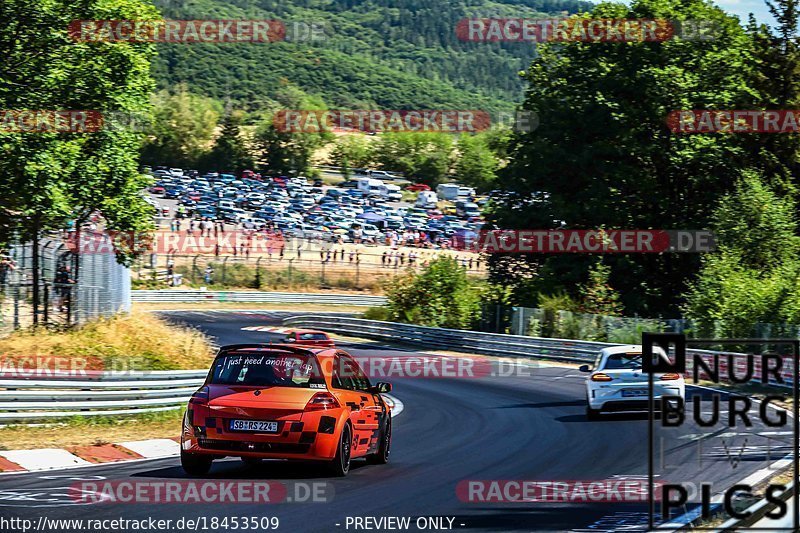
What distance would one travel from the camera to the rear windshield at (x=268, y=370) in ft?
41.3

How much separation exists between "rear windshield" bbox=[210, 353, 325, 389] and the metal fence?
1766cm

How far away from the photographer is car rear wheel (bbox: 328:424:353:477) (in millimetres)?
12484

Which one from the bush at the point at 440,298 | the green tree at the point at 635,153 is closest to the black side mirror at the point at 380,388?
the green tree at the point at 635,153

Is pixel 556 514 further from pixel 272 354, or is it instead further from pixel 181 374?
pixel 181 374

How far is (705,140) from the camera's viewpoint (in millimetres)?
46688

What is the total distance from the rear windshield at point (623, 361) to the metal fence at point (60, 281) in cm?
1496

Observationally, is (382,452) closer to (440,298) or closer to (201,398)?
(201,398)

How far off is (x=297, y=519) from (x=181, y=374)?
40.6 ft

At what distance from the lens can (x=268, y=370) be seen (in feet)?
41.8

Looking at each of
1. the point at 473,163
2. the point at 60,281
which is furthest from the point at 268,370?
the point at 473,163

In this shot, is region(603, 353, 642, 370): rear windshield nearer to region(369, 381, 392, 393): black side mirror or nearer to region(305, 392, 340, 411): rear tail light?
region(369, 381, 392, 393): black side mirror

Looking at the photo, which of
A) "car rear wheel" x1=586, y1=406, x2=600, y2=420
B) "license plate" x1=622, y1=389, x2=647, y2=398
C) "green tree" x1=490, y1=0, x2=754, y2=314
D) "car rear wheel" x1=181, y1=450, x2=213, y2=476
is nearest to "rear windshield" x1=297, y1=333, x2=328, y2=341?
"car rear wheel" x1=586, y1=406, x2=600, y2=420

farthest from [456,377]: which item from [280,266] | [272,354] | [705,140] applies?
[280,266]

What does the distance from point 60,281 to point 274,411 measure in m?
20.5
